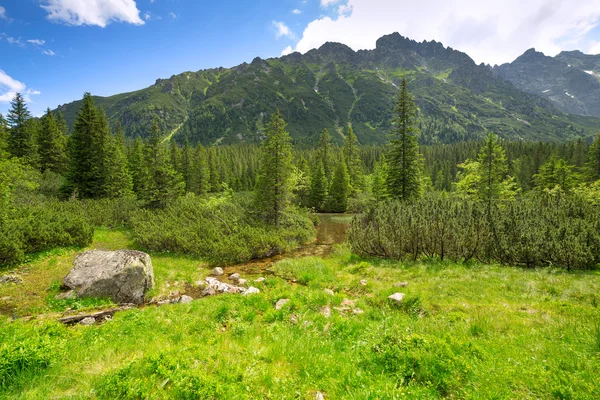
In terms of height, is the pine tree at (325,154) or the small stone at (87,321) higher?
the pine tree at (325,154)

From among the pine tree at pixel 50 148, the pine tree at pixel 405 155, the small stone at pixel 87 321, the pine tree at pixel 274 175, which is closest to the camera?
the small stone at pixel 87 321

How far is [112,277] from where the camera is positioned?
1169 cm

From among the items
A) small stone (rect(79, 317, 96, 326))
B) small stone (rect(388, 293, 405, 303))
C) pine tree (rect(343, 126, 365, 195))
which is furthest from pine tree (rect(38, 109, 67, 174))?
pine tree (rect(343, 126, 365, 195))

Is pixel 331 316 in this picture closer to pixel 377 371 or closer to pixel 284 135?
pixel 377 371

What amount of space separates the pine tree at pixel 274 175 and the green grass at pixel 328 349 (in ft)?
59.7

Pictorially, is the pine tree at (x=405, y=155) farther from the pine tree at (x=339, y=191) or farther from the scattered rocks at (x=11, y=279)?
the scattered rocks at (x=11, y=279)

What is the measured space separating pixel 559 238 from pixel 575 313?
9107 mm

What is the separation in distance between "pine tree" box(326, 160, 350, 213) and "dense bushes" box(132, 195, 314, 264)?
2893 cm

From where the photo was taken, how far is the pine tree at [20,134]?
1602 inches

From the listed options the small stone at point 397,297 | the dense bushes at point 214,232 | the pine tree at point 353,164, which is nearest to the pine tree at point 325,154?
the pine tree at point 353,164

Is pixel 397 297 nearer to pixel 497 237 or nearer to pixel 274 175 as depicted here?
pixel 497 237

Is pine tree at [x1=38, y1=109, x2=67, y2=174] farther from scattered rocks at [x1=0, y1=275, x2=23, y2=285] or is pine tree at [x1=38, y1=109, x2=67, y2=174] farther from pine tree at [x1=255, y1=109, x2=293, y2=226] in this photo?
scattered rocks at [x1=0, y1=275, x2=23, y2=285]

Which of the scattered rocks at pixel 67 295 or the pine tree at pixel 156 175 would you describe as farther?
the pine tree at pixel 156 175

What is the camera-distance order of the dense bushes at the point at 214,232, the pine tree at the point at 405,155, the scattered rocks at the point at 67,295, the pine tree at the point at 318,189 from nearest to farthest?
the scattered rocks at the point at 67,295, the dense bushes at the point at 214,232, the pine tree at the point at 405,155, the pine tree at the point at 318,189
